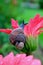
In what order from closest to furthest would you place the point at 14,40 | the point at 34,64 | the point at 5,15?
the point at 34,64 → the point at 14,40 → the point at 5,15

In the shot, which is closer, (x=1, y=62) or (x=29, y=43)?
(x=1, y=62)

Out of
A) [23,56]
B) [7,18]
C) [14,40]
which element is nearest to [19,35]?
[14,40]

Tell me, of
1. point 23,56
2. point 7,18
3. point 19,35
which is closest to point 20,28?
point 19,35

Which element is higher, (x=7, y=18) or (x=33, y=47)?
(x=33, y=47)

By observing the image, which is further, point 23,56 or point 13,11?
point 13,11

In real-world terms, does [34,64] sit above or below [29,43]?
above

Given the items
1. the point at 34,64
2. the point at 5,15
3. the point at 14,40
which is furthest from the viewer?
the point at 5,15

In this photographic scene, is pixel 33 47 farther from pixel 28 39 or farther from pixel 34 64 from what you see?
pixel 34 64

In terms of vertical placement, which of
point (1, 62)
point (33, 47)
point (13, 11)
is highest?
point (1, 62)

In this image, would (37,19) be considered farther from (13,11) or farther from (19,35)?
(13,11)
